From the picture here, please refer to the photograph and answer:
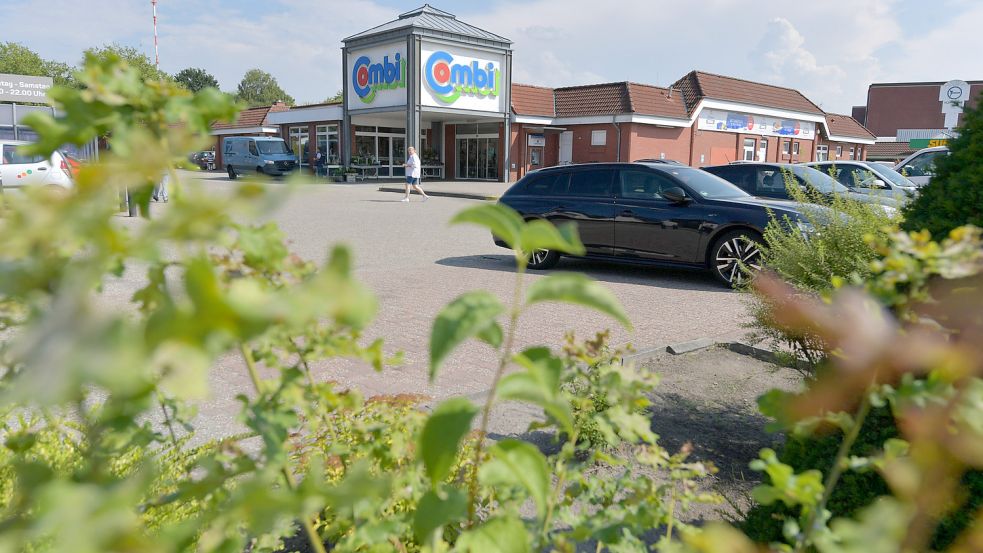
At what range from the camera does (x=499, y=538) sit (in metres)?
1.07

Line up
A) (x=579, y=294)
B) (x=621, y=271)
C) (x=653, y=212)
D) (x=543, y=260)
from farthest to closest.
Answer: (x=621, y=271)
(x=543, y=260)
(x=653, y=212)
(x=579, y=294)

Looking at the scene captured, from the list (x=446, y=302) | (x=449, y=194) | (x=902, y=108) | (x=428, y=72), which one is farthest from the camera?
(x=902, y=108)

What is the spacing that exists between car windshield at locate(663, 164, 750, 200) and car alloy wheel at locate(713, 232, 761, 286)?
2.15 feet

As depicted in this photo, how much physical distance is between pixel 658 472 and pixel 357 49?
34242 mm

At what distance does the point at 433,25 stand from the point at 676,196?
1017 inches

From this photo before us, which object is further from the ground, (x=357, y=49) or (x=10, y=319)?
(x=357, y=49)

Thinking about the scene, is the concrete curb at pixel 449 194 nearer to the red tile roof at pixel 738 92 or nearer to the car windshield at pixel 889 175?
the car windshield at pixel 889 175

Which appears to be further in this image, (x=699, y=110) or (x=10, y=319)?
(x=699, y=110)

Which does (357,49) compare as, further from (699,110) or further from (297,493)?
(297,493)

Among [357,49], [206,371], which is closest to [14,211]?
[206,371]

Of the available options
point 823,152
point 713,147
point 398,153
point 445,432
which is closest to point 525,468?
point 445,432

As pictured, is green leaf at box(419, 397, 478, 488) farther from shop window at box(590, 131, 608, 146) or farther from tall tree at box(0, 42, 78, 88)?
tall tree at box(0, 42, 78, 88)

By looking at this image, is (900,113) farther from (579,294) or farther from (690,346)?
(579,294)

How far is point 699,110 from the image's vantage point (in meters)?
37.8
